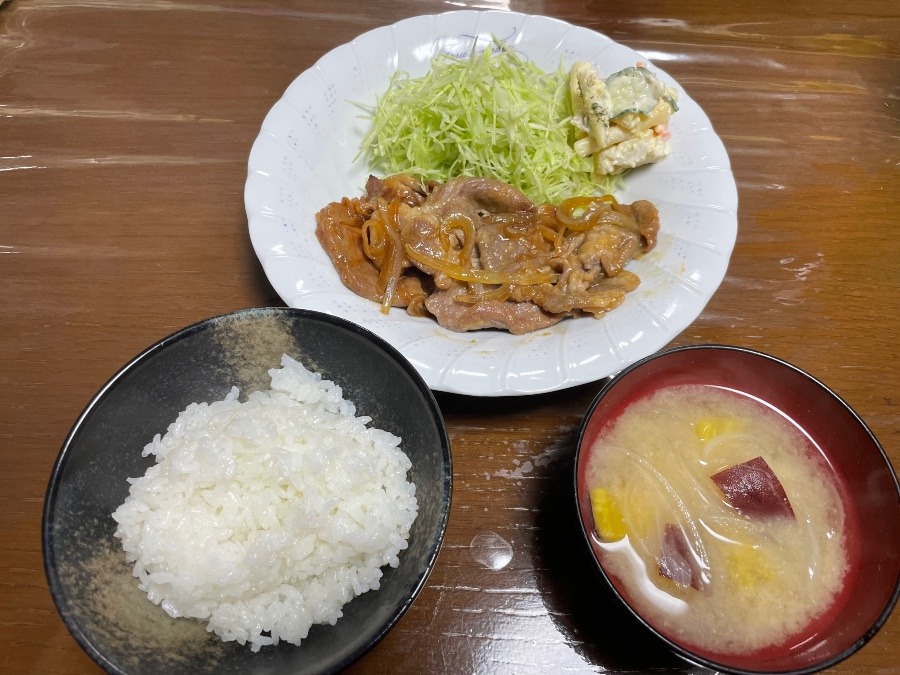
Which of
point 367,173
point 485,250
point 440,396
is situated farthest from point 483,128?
point 440,396

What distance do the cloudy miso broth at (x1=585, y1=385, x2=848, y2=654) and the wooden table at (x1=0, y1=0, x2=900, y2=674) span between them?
0.33 meters

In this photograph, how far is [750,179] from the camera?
2938 millimetres

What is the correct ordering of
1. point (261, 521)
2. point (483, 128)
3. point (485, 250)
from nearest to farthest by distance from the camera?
point (261, 521)
point (485, 250)
point (483, 128)

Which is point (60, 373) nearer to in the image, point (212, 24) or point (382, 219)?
point (382, 219)

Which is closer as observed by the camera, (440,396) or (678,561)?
(678,561)

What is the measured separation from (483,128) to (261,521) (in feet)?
6.75

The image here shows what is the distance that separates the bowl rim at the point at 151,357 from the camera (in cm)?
129

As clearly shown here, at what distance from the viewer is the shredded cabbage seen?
109 inches

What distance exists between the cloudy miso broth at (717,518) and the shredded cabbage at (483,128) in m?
1.41

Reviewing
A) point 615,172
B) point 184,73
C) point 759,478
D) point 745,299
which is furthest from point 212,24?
point 759,478

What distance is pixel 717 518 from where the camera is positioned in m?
1.61

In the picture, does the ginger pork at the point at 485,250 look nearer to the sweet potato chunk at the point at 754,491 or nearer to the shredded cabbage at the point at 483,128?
the shredded cabbage at the point at 483,128

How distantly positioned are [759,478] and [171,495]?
1645 mm

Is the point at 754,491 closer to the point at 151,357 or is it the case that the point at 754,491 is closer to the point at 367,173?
the point at 151,357
